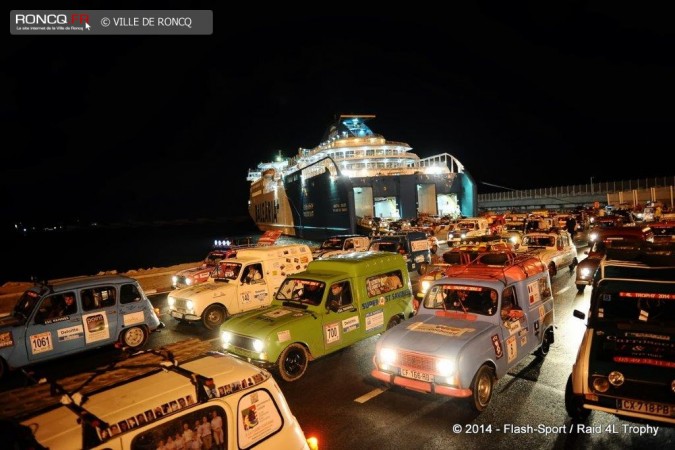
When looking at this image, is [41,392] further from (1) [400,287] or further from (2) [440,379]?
(1) [400,287]

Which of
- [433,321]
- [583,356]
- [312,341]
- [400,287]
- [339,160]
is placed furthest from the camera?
[339,160]

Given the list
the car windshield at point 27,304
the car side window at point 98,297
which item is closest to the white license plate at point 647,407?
the car side window at point 98,297

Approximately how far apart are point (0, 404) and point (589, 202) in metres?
73.3

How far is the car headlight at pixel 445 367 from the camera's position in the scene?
206 inches

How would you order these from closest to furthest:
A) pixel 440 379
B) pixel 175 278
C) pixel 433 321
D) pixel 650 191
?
1. pixel 440 379
2. pixel 433 321
3. pixel 175 278
4. pixel 650 191

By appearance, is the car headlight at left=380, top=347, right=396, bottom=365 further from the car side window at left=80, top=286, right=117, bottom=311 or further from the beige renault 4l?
the car side window at left=80, top=286, right=117, bottom=311

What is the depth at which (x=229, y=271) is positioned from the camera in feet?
37.2

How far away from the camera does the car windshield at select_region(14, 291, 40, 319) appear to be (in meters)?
7.87

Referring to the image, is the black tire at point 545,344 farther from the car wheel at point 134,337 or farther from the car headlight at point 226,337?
the car wheel at point 134,337

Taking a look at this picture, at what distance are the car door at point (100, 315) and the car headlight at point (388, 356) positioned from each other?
6.17 m

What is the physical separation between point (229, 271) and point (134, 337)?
2.99m

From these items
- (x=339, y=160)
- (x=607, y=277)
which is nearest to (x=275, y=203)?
(x=339, y=160)

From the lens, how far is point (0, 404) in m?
3.32

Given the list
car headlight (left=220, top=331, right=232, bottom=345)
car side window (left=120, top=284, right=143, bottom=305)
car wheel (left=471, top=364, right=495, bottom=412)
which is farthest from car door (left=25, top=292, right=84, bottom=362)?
car wheel (left=471, top=364, right=495, bottom=412)
